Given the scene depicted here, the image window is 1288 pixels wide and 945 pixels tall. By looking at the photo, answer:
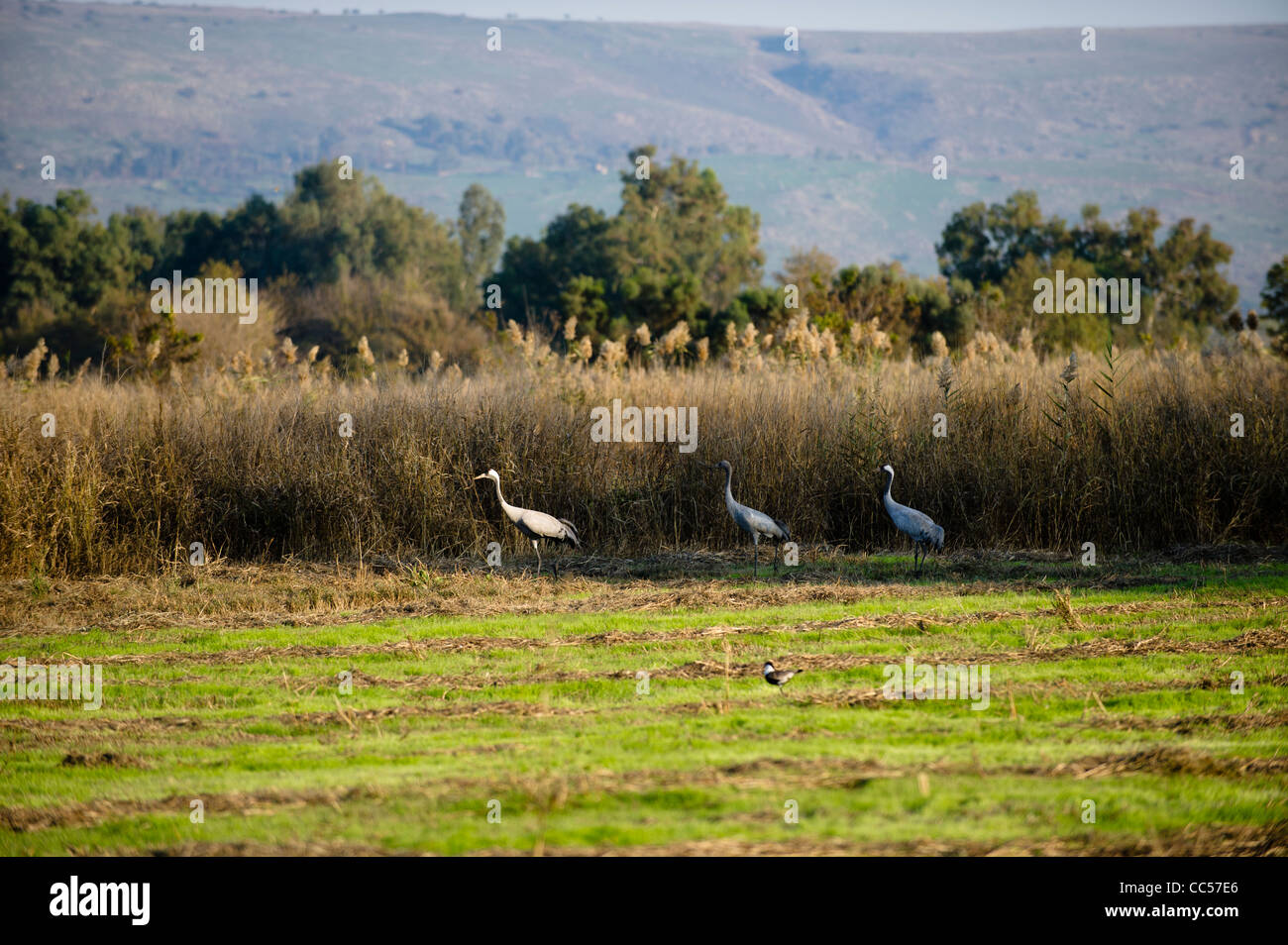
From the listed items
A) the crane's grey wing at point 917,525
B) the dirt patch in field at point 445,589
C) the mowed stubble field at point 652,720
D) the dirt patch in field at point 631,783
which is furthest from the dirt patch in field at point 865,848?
the crane's grey wing at point 917,525

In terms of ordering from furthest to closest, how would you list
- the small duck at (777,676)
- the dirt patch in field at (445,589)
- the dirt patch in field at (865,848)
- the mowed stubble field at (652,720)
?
1. the dirt patch in field at (445,589)
2. the small duck at (777,676)
3. the mowed stubble field at (652,720)
4. the dirt patch in field at (865,848)

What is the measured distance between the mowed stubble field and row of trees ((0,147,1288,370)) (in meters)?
20.2

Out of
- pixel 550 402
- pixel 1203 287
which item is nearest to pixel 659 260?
pixel 1203 287

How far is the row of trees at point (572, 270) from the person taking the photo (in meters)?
35.4

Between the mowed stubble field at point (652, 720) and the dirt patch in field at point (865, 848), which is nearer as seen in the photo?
the dirt patch in field at point (865, 848)

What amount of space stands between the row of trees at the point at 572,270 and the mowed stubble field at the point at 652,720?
66.3 feet

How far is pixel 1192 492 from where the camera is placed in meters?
12.8

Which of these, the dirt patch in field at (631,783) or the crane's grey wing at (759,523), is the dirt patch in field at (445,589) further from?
the dirt patch in field at (631,783)

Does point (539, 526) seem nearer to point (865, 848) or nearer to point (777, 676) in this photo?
point (777, 676)

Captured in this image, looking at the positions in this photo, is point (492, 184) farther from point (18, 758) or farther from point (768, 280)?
point (18, 758)

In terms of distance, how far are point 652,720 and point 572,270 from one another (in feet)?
147

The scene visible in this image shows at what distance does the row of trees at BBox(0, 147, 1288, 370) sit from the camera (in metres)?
35.4

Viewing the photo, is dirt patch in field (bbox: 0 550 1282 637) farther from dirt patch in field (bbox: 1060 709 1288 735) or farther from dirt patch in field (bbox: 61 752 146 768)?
dirt patch in field (bbox: 1060 709 1288 735)
